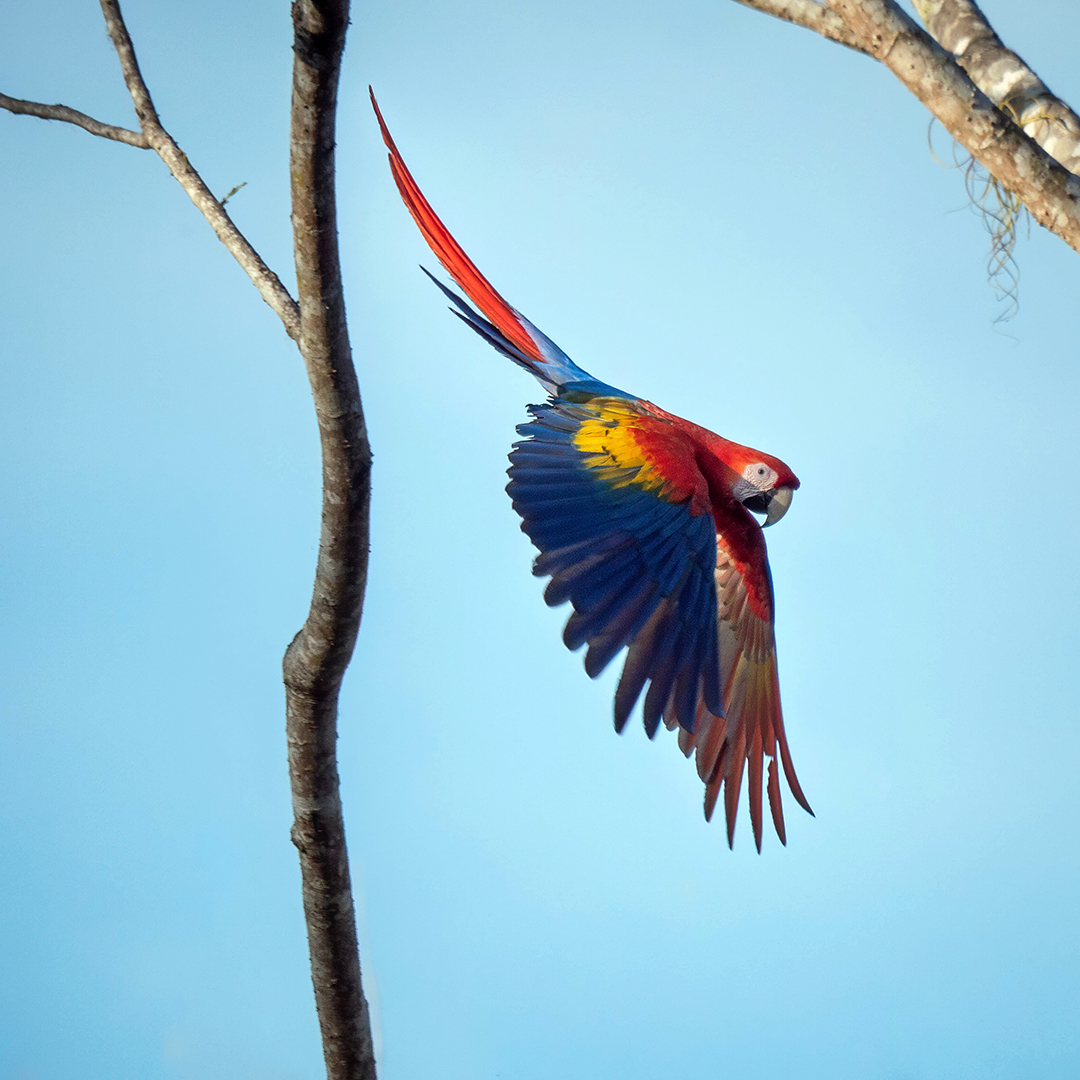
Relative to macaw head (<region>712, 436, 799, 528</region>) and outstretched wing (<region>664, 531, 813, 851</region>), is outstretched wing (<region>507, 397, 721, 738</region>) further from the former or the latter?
outstretched wing (<region>664, 531, 813, 851</region>)

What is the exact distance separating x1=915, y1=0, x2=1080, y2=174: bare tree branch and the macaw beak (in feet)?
3.79

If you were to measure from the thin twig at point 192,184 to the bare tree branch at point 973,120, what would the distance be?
3.62 ft

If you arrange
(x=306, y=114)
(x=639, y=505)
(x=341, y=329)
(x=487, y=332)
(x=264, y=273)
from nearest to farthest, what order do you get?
1. (x=306, y=114)
2. (x=341, y=329)
3. (x=264, y=273)
4. (x=639, y=505)
5. (x=487, y=332)

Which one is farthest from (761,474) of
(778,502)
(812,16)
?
(812,16)

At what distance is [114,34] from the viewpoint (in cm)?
243

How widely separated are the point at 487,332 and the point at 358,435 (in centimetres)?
127

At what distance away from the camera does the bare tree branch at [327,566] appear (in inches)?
53.7

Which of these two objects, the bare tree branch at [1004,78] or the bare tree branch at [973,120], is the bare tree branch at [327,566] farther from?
the bare tree branch at [1004,78]

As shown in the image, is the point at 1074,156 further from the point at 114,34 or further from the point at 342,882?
the point at 114,34

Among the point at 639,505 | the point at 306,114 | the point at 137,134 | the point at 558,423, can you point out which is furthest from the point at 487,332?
the point at 306,114

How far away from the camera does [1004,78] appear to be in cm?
173

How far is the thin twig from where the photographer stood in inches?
76.6

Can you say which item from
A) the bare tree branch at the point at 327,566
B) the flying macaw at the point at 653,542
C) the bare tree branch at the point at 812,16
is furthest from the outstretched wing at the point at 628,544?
the bare tree branch at the point at 812,16

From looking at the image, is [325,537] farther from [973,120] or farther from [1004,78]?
[1004,78]
